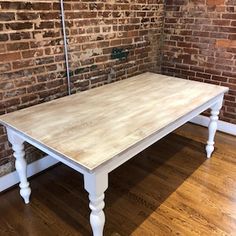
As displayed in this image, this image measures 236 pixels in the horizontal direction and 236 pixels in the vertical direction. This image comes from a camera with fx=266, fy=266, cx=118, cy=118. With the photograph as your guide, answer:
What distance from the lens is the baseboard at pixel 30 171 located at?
2.06m

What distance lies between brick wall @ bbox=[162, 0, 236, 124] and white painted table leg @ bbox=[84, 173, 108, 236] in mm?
2086

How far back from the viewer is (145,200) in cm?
200

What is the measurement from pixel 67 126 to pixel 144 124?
0.47m

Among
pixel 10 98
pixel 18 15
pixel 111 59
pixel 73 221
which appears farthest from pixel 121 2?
pixel 73 221

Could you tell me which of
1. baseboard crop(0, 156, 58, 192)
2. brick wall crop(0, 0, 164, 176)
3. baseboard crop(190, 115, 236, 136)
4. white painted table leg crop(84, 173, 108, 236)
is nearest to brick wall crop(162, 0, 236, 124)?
baseboard crop(190, 115, 236, 136)

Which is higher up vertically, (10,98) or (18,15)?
(18,15)

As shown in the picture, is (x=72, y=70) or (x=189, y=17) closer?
(x=72, y=70)

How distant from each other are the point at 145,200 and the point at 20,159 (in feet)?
3.13

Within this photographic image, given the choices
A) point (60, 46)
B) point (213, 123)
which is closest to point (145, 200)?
point (213, 123)

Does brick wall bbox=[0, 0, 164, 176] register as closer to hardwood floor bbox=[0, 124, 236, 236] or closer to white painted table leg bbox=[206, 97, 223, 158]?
hardwood floor bbox=[0, 124, 236, 236]

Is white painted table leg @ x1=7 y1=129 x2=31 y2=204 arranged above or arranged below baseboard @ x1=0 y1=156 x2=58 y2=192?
above

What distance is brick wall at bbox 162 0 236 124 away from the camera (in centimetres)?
271

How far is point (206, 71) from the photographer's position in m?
2.99

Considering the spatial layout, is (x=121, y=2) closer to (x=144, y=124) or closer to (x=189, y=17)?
(x=189, y=17)
